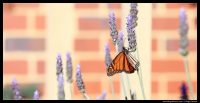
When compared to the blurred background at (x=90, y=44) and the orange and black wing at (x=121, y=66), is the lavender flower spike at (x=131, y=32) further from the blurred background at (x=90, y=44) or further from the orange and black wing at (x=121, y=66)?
the blurred background at (x=90, y=44)

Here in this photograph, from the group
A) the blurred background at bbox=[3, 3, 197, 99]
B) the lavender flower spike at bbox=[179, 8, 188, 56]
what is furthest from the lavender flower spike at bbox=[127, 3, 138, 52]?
the blurred background at bbox=[3, 3, 197, 99]

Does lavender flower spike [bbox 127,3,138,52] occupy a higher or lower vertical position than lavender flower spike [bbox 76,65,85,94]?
higher

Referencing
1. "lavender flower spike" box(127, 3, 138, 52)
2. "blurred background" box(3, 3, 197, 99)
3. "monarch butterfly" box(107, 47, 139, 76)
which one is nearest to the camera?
"lavender flower spike" box(127, 3, 138, 52)

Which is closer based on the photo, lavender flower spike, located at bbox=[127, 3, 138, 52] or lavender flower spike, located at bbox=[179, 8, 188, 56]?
lavender flower spike, located at bbox=[127, 3, 138, 52]

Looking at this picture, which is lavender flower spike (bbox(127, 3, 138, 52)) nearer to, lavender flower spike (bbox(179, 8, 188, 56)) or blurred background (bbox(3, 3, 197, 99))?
lavender flower spike (bbox(179, 8, 188, 56))

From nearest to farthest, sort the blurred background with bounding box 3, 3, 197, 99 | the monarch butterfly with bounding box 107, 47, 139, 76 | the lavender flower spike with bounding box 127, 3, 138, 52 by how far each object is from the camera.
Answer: the lavender flower spike with bounding box 127, 3, 138, 52 → the monarch butterfly with bounding box 107, 47, 139, 76 → the blurred background with bounding box 3, 3, 197, 99

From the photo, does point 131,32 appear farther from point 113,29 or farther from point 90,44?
point 90,44

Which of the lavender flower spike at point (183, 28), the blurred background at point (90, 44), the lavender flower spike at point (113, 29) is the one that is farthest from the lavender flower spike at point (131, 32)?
the blurred background at point (90, 44)

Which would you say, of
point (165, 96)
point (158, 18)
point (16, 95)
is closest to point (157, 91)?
point (165, 96)

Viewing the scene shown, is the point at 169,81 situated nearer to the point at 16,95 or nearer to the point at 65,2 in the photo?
the point at 65,2
